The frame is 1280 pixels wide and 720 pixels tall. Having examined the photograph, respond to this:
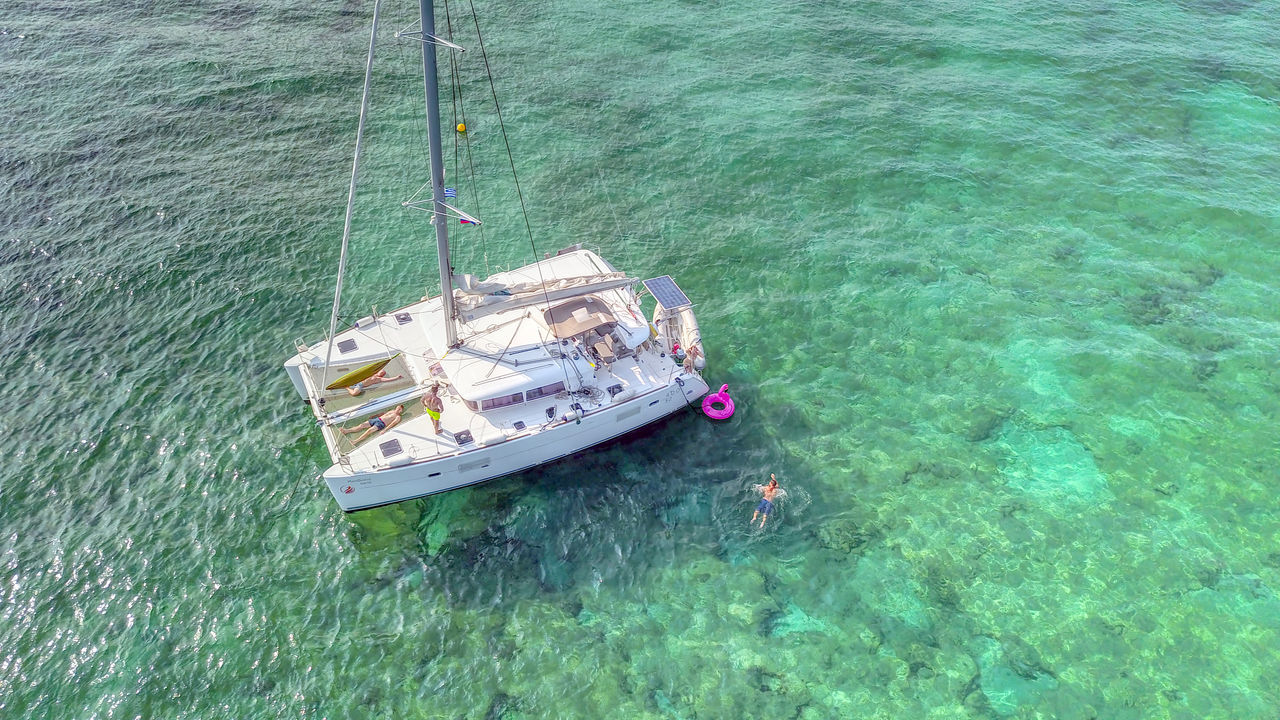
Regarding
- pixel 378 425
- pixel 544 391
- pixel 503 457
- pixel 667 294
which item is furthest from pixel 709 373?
pixel 378 425

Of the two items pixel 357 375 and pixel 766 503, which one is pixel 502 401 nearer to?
pixel 357 375

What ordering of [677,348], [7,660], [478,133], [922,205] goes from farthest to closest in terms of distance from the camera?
1. [478,133]
2. [922,205]
3. [677,348]
4. [7,660]

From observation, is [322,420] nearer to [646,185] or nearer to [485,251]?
[485,251]

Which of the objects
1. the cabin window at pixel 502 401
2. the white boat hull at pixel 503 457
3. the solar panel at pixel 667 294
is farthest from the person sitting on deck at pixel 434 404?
the solar panel at pixel 667 294

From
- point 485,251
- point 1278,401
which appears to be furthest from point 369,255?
point 1278,401

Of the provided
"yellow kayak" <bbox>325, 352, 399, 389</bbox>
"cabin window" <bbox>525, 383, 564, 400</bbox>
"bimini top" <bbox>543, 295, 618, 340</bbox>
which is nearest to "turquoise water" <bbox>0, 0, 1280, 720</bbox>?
"cabin window" <bbox>525, 383, 564, 400</bbox>

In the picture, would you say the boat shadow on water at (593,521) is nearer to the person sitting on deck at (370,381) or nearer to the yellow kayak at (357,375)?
the person sitting on deck at (370,381)
